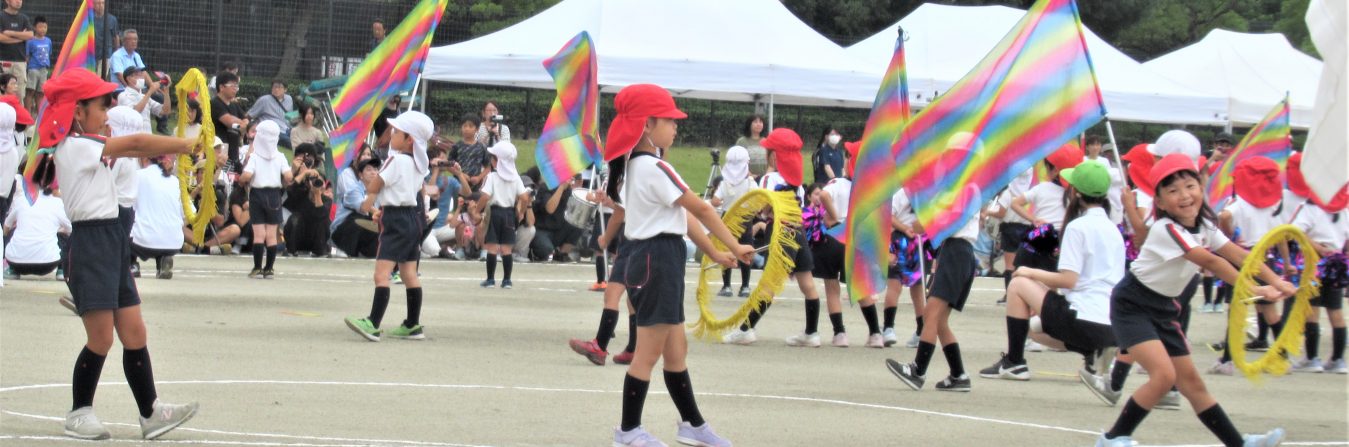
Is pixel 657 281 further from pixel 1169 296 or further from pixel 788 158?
pixel 788 158

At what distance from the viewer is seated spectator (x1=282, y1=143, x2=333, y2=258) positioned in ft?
66.0

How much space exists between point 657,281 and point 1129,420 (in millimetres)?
2162

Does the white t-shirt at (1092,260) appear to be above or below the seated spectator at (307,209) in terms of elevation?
above

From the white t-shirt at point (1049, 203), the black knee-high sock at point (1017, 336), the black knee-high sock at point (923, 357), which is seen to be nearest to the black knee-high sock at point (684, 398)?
the black knee-high sock at point (923, 357)

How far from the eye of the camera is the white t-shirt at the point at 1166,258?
745cm

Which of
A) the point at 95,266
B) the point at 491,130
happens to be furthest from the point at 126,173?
the point at 491,130

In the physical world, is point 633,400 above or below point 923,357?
above

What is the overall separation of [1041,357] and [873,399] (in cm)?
331

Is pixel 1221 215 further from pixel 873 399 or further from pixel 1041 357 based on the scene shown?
pixel 873 399

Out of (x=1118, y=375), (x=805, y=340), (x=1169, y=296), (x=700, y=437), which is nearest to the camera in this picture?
(x=700, y=437)

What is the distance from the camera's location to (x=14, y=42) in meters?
21.5

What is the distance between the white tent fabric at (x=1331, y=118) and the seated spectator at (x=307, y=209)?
639 inches

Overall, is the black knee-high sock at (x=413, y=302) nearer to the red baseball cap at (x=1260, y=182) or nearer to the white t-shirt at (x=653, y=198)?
the white t-shirt at (x=653, y=198)

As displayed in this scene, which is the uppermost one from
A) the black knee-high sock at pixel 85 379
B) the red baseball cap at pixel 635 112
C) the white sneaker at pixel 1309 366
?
the red baseball cap at pixel 635 112
